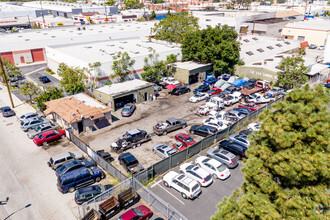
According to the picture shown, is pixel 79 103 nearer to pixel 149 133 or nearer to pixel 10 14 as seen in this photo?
pixel 149 133

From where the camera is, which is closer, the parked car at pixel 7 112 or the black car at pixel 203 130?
the black car at pixel 203 130

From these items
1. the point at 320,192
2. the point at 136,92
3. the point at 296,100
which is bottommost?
the point at 136,92

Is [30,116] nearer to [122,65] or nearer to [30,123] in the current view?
[30,123]

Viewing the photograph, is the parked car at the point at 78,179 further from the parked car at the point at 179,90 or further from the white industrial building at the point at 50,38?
the white industrial building at the point at 50,38

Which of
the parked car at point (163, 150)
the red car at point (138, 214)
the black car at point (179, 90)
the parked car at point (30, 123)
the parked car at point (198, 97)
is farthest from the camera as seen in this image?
the black car at point (179, 90)

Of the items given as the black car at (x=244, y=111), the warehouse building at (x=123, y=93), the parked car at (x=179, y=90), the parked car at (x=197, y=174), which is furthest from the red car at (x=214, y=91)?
the parked car at (x=197, y=174)

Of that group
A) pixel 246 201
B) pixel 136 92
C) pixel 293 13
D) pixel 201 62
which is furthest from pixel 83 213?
pixel 293 13

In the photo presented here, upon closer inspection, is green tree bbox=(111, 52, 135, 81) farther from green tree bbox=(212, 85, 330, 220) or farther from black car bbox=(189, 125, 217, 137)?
green tree bbox=(212, 85, 330, 220)
